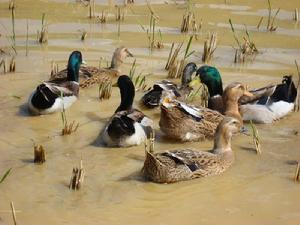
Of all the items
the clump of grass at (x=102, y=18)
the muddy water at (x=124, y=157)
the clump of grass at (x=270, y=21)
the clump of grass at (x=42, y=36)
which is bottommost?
the muddy water at (x=124, y=157)

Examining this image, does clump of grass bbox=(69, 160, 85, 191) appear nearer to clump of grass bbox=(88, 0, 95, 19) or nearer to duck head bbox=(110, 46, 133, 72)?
duck head bbox=(110, 46, 133, 72)

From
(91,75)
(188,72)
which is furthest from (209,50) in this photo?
(91,75)

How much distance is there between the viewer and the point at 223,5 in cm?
1459

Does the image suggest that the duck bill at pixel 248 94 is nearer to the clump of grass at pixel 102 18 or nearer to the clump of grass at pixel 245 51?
the clump of grass at pixel 245 51

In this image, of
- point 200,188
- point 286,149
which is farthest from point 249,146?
point 200,188

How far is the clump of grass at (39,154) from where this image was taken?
311 inches

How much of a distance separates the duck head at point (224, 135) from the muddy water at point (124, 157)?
0.74 feet

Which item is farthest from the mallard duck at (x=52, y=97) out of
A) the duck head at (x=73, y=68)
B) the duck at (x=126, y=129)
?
the duck at (x=126, y=129)

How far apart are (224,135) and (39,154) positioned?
196 centimetres

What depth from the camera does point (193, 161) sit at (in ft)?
24.8

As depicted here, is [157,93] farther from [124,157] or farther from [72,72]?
[124,157]

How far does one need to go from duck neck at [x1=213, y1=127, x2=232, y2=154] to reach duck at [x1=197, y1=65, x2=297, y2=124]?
1.35 metres

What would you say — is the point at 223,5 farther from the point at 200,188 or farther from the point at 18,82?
the point at 200,188

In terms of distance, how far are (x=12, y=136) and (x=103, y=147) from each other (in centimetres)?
112
